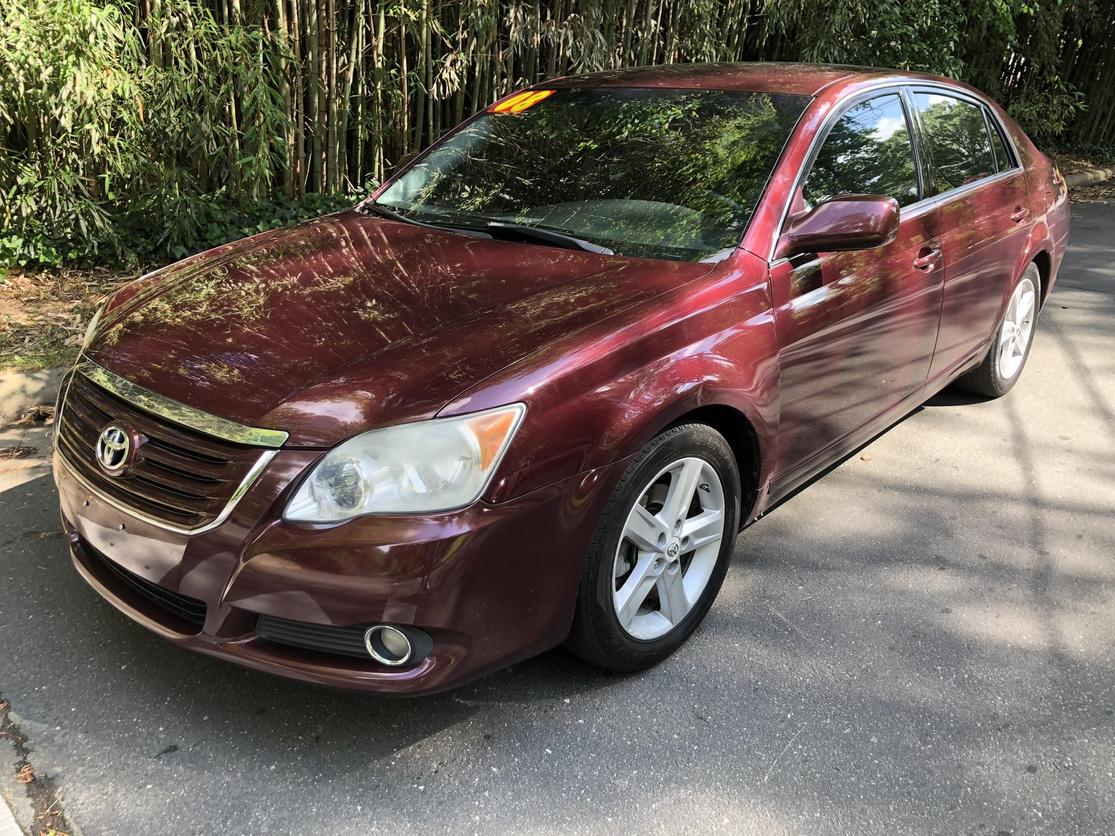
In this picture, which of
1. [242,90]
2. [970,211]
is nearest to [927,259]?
[970,211]

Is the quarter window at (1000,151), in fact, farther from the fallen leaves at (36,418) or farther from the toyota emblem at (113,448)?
the fallen leaves at (36,418)

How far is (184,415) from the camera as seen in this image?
2.06 metres

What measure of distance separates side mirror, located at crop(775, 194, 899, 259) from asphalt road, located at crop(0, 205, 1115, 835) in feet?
3.47

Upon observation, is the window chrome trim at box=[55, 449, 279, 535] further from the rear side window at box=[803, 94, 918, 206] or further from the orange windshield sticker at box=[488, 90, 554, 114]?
the orange windshield sticker at box=[488, 90, 554, 114]

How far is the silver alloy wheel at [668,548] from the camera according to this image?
7.70 feet

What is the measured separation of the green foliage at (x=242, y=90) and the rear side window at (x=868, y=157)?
2.78m

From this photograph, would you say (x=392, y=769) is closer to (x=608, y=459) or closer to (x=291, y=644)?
(x=291, y=644)

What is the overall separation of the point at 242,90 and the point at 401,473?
12.6 feet

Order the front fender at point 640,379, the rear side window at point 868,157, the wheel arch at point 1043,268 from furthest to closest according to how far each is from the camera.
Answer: the wheel arch at point 1043,268, the rear side window at point 868,157, the front fender at point 640,379

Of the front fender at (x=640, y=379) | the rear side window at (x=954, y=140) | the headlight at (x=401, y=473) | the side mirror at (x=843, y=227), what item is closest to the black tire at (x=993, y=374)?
the rear side window at (x=954, y=140)

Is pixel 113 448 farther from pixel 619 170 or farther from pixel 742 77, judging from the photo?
pixel 742 77

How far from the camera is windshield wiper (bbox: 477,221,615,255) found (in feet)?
8.89

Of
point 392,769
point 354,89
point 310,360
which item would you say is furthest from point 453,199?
point 354,89

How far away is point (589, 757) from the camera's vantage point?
7.14 feet
